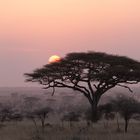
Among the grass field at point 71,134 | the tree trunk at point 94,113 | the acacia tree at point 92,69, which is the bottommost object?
the grass field at point 71,134

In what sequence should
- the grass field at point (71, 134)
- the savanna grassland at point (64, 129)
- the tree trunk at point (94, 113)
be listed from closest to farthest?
the grass field at point (71, 134) < the savanna grassland at point (64, 129) < the tree trunk at point (94, 113)

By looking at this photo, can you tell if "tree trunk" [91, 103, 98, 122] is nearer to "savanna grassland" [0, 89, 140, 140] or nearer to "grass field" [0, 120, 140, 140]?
"savanna grassland" [0, 89, 140, 140]

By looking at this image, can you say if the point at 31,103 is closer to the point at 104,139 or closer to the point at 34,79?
the point at 34,79

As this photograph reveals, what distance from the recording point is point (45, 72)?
128 feet

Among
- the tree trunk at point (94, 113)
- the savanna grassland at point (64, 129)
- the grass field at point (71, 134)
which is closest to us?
the grass field at point (71, 134)

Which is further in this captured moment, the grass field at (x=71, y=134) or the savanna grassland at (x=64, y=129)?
→ the savanna grassland at (x=64, y=129)

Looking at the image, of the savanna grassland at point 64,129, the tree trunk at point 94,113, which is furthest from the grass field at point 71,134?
the tree trunk at point 94,113

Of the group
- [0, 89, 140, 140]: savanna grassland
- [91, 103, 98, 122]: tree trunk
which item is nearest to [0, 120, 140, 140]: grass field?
[0, 89, 140, 140]: savanna grassland

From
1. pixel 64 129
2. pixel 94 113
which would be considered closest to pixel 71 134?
pixel 64 129

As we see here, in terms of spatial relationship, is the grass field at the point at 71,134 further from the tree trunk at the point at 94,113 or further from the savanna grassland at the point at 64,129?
the tree trunk at the point at 94,113

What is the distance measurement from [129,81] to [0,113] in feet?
54.6

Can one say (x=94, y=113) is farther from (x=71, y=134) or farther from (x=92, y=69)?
(x=71, y=134)

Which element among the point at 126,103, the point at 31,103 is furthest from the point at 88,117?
the point at 31,103

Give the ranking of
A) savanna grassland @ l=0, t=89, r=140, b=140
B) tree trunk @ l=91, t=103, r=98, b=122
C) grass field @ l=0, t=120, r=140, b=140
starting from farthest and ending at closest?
tree trunk @ l=91, t=103, r=98, b=122 → savanna grassland @ l=0, t=89, r=140, b=140 → grass field @ l=0, t=120, r=140, b=140
